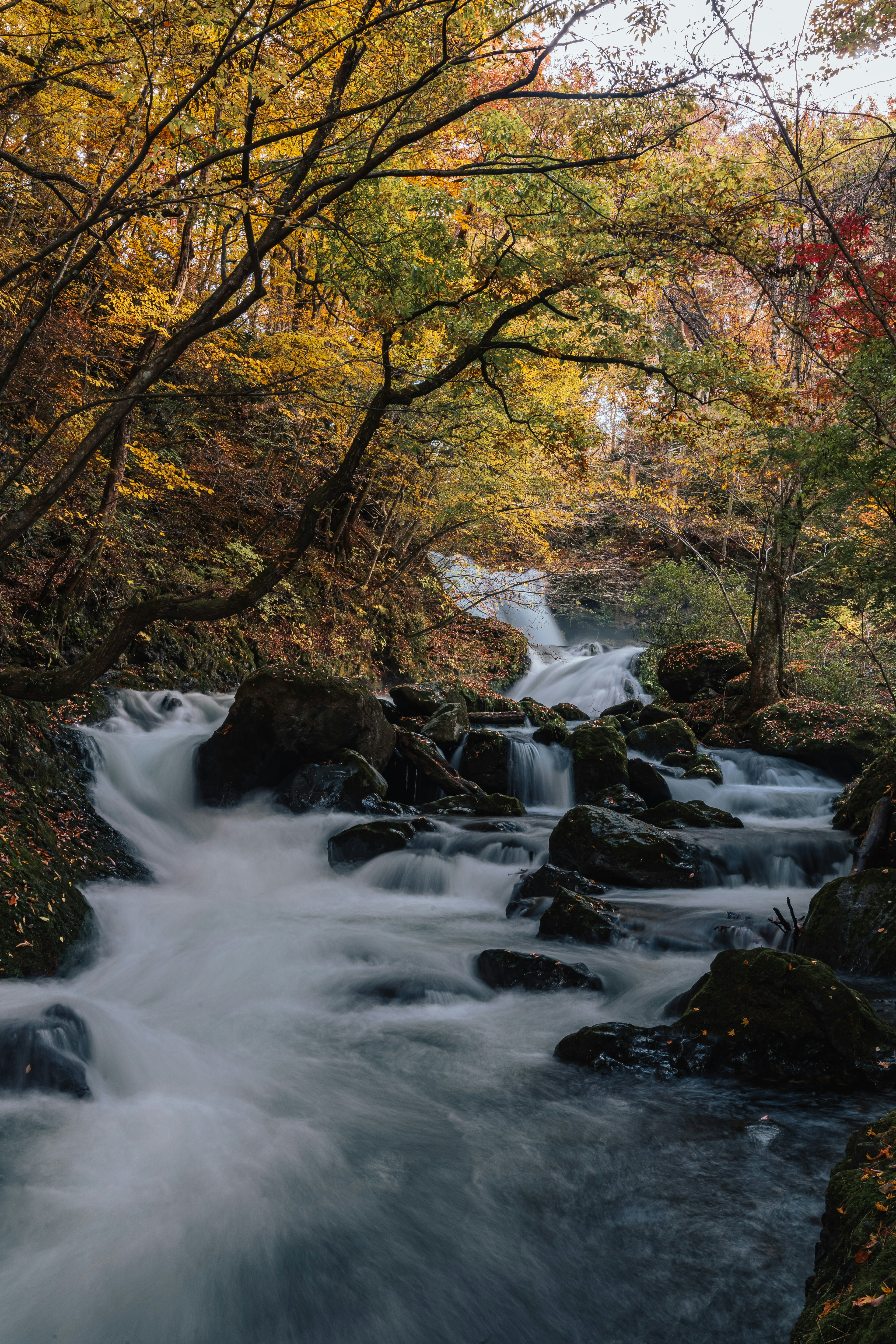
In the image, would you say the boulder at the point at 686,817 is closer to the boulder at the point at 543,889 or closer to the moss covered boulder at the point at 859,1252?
the boulder at the point at 543,889

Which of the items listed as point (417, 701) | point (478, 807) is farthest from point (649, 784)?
point (417, 701)

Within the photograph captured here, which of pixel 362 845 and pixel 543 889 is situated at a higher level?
pixel 362 845

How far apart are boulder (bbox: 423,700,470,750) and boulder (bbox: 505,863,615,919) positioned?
14.5ft

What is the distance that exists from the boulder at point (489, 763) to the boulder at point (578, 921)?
5.11m

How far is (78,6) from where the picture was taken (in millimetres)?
4938

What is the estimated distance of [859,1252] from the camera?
181 centimetres

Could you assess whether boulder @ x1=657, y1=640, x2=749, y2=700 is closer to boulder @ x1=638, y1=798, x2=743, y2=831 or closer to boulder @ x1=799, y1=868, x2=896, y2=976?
boulder @ x1=638, y1=798, x2=743, y2=831

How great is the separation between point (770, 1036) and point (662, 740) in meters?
9.72

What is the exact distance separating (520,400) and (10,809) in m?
8.96

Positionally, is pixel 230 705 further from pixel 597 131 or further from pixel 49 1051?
pixel 597 131

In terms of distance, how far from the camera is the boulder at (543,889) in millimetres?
7273

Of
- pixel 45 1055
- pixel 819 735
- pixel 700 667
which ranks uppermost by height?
pixel 700 667

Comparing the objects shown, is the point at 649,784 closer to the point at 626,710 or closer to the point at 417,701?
the point at 417,701

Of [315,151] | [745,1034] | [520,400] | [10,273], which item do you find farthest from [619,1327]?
[520,400]
